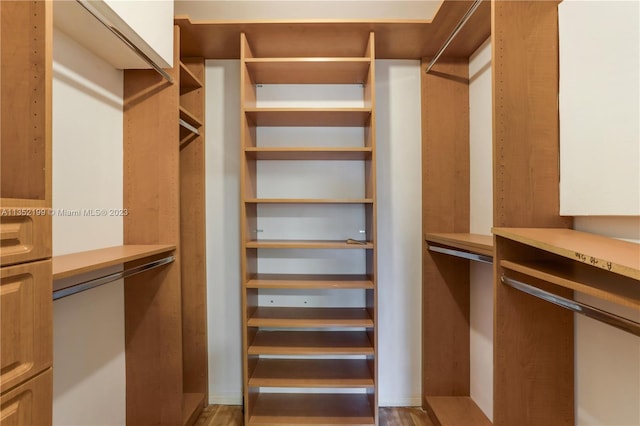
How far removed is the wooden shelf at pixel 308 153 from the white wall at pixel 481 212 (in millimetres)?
709

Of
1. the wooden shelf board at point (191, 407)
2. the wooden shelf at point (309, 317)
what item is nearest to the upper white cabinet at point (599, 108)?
the wooden shelf at point (309, 317)

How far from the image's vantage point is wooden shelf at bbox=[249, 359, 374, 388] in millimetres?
1764

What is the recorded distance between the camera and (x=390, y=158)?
7.07ft

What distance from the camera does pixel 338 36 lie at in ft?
5.93

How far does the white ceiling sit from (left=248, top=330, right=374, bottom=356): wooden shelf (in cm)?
204

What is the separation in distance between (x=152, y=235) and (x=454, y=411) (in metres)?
2.10

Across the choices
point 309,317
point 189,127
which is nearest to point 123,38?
point 189,127

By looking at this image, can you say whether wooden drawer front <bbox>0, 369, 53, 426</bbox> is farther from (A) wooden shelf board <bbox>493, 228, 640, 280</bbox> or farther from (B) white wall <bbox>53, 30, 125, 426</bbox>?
(A) wooden shelf board <bbox>493, 228, 640, 280</bbox>

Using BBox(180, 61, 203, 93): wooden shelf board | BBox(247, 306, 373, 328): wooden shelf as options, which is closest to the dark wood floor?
BBox(247, 306, 373, 328): wooden shelf

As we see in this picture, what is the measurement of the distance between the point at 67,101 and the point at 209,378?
6.15ft

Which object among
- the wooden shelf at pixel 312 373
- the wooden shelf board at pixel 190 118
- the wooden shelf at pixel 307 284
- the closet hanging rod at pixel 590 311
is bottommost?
the wooden shelf at pixel 312 373

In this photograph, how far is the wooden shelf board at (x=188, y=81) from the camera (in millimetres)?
1875

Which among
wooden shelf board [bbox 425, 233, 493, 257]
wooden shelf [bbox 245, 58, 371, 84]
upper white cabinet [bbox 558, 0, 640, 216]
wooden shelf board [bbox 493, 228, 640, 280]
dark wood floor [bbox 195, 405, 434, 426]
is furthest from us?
dark wood floor [bbox 195, 405, 434, 426]

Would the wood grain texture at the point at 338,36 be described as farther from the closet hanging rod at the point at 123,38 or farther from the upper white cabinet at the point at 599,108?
the upper white cabinet at the point at 599,108
